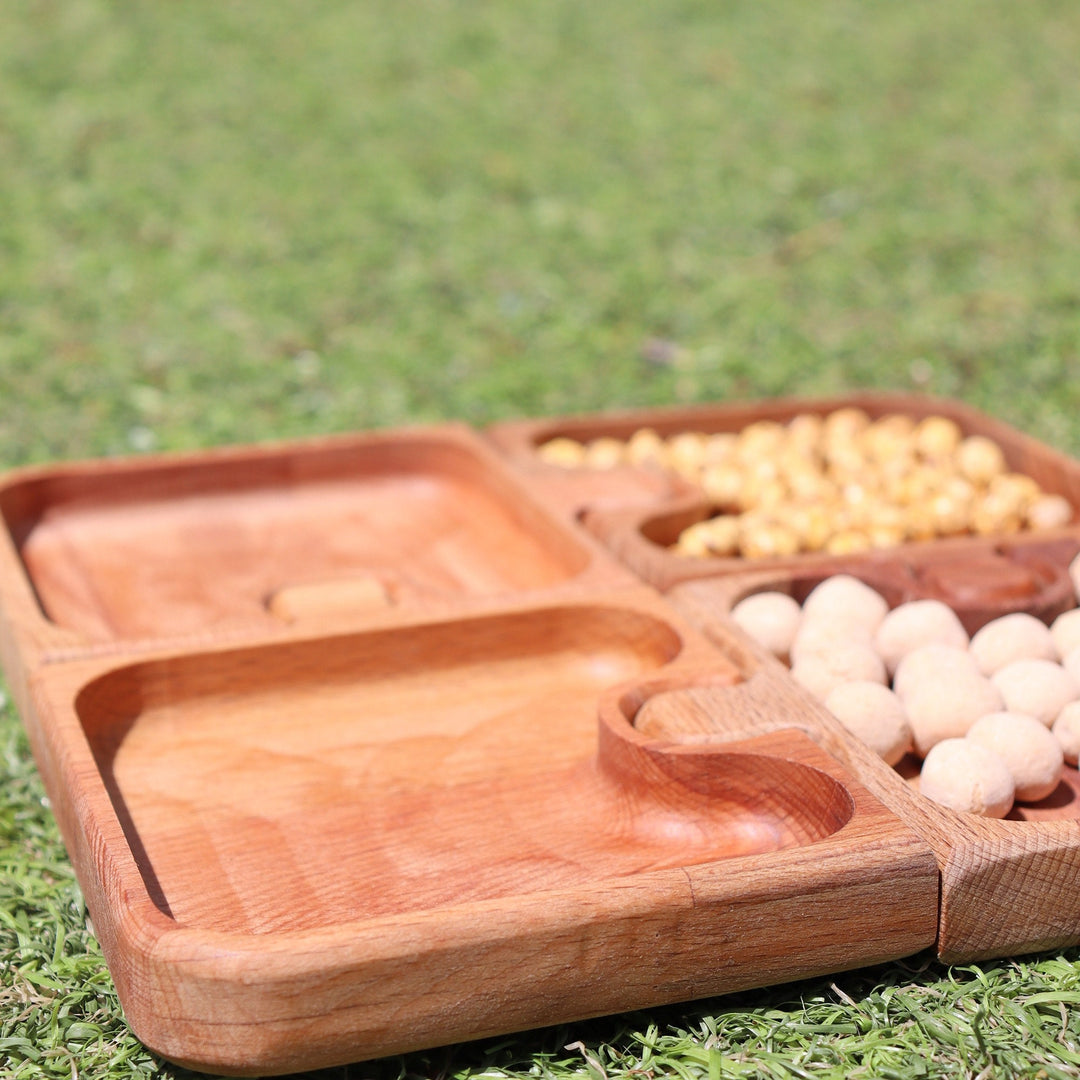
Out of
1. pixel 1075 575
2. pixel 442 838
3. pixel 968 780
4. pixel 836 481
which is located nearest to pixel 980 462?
pixel 836 481

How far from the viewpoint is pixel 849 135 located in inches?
242

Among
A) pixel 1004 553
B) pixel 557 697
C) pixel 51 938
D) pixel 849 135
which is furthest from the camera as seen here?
pixel 849 135

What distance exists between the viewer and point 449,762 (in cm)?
221

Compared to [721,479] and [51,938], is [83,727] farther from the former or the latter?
[721,479]

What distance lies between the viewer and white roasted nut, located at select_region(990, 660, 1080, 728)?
7.11 ft

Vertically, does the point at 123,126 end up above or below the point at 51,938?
above

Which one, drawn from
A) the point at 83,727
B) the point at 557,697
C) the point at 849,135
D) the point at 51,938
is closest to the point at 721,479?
the point at 557,697

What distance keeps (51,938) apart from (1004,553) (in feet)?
5.80

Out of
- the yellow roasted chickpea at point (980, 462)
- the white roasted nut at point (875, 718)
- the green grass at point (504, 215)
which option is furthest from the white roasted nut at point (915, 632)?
the green grass at point (504, 215)

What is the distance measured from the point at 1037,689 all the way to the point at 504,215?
12.0ft

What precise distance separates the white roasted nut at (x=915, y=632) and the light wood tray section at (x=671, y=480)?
0.22 meters

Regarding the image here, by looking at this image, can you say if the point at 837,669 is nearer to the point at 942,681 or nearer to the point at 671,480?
the point at 942,681

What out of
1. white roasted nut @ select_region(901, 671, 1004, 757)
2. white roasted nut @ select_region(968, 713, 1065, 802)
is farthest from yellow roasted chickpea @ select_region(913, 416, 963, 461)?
white roasted nut @ select_region(968, 713, 1065, 802)

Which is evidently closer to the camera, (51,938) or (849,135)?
(51,938)
